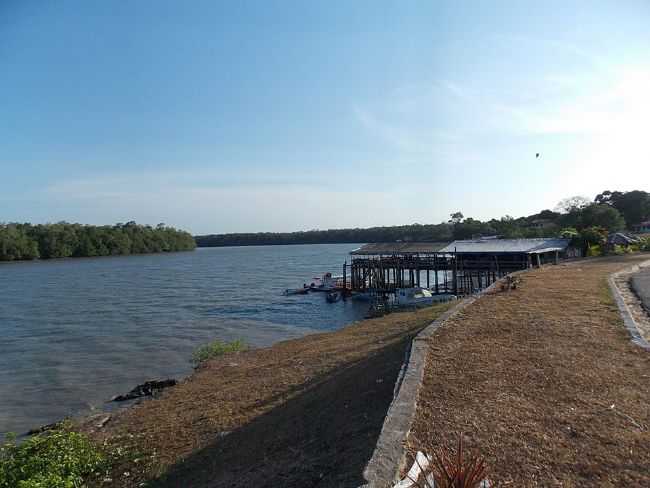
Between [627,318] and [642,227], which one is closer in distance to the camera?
[627,318]

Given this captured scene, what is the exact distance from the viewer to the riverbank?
4.76 metres

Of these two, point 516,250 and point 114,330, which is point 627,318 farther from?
point 516,250

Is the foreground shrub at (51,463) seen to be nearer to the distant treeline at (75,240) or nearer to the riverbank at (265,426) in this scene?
the riverbank at (265,426)

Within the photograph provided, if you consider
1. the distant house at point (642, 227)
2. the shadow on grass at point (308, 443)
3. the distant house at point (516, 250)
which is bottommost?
the shadow on grass at point (308, 443)

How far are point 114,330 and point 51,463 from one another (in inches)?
764

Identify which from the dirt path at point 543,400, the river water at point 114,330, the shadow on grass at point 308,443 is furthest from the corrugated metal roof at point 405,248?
the shadow on grass at point 308,443

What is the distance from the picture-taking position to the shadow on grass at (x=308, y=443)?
4.38m

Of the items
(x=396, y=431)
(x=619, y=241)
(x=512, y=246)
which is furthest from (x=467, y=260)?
(x=396, y=431)

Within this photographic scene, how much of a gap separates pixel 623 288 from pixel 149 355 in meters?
17.7

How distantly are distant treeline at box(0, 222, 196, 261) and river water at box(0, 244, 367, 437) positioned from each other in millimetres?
57545

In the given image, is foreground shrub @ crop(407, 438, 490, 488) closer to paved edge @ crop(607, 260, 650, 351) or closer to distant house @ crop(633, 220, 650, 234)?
paved edge @ crop(607, 260, 650, 351)

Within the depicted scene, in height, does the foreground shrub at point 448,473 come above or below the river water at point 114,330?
above

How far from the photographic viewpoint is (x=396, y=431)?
14.1 feet

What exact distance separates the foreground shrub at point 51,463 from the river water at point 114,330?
4.92m
